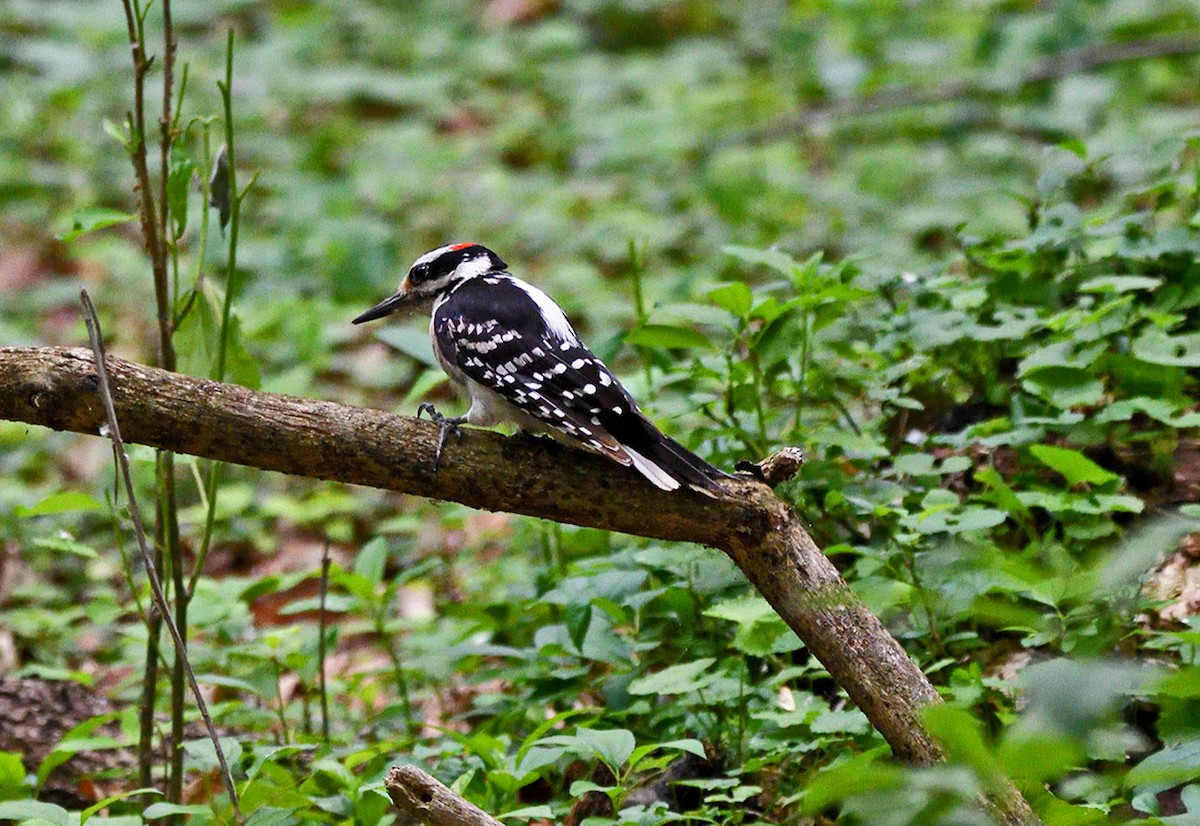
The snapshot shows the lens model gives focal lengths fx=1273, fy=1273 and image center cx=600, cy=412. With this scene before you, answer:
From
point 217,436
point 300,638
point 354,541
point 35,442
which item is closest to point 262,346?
point 35,442

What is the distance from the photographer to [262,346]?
6.04m

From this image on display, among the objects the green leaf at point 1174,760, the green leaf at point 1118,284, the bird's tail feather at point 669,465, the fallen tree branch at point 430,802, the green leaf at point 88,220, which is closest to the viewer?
the green leaf at point 1174,760

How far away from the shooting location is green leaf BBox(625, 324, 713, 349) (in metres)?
3.07

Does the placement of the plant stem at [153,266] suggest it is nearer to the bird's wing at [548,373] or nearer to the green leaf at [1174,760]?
the bird's wing at [548,373]

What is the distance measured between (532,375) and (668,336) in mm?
384

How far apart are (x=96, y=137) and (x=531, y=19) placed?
3.70 meters

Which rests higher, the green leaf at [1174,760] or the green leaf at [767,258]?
the green leaf at [767,258]

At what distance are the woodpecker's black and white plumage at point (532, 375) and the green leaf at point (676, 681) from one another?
52 centimetres

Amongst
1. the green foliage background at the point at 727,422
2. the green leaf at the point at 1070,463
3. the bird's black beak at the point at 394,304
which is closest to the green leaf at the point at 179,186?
the green foliage background at the point at 727,422

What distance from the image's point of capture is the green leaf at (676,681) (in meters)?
2.75

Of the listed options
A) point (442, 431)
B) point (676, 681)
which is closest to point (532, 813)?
point (676, 681)

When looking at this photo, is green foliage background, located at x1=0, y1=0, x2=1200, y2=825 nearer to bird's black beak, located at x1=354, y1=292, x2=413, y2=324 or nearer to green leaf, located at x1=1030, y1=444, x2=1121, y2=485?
green leaf, located at x1=1030, y1=444, x2=1121, y2=485

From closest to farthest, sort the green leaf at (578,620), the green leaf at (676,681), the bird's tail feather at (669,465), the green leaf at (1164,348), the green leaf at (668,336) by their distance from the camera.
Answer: the bird's tail feather at (669,465)
the green leaf at (676,681)
the green leaf at (578,620)
the green leaf at (668,336)
the green leaf at (1164,348)

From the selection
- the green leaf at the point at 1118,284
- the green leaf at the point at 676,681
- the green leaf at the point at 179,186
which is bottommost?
the green leaf at the point at 676,681
